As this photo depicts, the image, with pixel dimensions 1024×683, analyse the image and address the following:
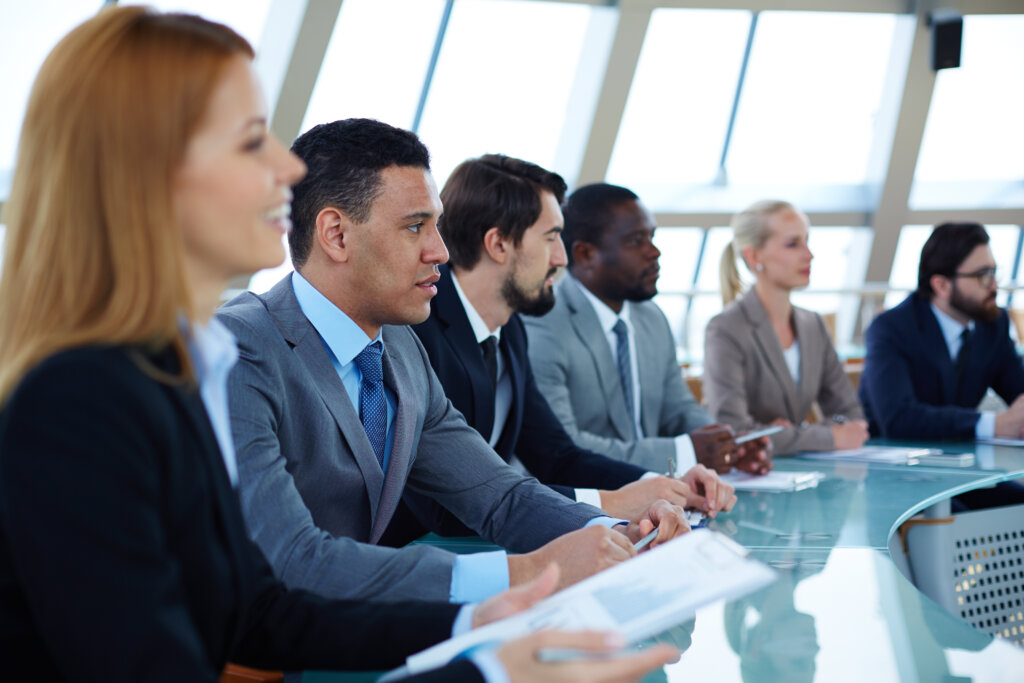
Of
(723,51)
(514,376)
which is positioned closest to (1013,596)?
(514,376)

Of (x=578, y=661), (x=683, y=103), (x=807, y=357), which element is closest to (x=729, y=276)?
(x=807, y=357)

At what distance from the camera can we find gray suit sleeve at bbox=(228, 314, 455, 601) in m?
1.35

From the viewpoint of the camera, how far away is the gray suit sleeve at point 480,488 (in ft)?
6.00

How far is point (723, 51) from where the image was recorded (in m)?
10.2

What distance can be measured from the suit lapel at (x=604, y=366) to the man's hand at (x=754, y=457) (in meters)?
0.51

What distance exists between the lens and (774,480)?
2562 millimetres

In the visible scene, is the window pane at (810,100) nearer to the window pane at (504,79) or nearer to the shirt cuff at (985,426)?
the window pane at (504,79)

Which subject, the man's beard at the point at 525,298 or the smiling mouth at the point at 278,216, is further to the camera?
the man's beard at the point at 525,298

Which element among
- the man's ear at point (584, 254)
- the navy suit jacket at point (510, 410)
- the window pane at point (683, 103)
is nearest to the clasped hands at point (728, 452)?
the navy suit jacket at point (510, 410)

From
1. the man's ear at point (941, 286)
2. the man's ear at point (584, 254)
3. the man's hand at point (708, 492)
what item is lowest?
the man's hand at point (708, 492)

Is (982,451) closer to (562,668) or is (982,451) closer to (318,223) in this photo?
(318,223)

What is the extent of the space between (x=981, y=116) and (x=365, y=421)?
11430 mm

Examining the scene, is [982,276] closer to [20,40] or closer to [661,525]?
[661,525]

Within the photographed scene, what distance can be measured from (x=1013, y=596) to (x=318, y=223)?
2.22 m
